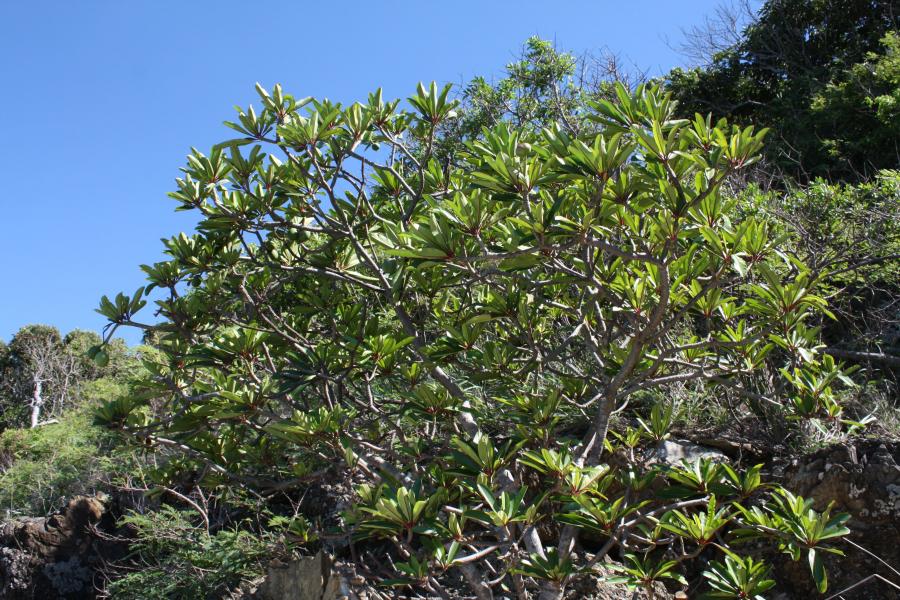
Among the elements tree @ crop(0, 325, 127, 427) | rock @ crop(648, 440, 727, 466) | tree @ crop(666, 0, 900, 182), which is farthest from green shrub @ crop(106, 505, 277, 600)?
tree @ crop(0, 325, 127, 427)

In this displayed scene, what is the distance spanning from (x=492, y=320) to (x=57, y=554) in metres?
6.09

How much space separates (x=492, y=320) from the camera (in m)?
3.79

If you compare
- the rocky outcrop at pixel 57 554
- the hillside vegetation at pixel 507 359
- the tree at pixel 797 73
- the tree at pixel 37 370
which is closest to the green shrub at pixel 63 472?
the rocky outcrop at pixel 57 554

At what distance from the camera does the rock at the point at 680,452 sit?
477 cm

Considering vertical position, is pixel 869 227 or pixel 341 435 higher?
pixel 869 227

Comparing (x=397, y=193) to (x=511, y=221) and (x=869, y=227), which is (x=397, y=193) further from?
(x=869, y=227)

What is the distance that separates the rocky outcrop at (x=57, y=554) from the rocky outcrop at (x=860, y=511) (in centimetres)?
640

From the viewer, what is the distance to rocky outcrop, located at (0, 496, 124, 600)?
7289mm

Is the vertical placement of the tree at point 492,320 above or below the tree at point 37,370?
below

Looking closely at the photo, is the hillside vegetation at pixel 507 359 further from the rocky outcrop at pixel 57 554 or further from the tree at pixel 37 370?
the tree at pixel 37 370

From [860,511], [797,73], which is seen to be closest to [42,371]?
[797,73]

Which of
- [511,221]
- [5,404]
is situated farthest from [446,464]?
[5,404]

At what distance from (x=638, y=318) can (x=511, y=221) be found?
86cm

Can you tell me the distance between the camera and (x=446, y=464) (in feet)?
13.2
